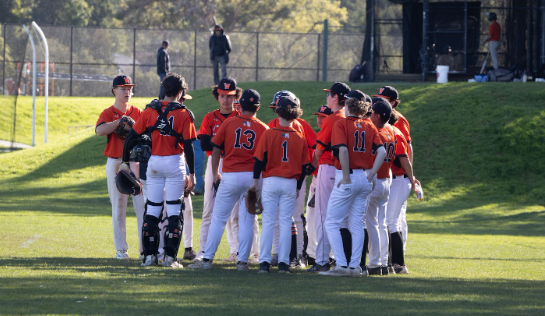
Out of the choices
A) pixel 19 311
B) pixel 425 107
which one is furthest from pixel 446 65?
pixel 19 311

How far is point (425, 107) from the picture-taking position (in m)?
22.1

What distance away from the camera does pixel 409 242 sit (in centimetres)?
1206

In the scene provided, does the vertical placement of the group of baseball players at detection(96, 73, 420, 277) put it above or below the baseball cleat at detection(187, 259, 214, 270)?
above

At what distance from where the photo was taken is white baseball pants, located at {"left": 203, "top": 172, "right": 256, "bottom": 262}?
7.86m

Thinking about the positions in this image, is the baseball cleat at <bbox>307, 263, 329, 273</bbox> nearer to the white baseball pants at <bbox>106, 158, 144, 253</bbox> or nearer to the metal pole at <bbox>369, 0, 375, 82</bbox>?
the white baseball pants at <bbox>106, 158, 144, 253</bbox>

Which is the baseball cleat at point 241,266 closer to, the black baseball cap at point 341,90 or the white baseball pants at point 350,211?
the white baseball pants at point 350,211

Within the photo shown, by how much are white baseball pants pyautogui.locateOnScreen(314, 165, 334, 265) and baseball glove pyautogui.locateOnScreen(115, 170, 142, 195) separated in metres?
2.03

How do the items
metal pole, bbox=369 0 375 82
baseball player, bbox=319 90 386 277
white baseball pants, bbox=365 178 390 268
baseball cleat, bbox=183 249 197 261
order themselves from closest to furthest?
baseball player, bbox=319 90 386 277 < white baseball pants, bbox=365 178 390 268 < baseball cleat, bbox=183 249 197 261 < metal pole, bbox=369 0 375 82

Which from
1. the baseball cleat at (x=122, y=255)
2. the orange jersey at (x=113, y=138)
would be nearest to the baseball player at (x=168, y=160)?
the orange jersey at (x=113, y=138)

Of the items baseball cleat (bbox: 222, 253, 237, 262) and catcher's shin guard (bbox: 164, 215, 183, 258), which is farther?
baseball cleat (bbox: 222, 253, 237, 262)

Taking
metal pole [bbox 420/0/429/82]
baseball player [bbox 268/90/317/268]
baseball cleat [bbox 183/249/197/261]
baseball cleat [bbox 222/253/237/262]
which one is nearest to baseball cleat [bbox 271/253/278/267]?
baseball player [bbox 268/90/317/268]

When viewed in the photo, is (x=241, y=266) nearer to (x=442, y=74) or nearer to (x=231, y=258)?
(x=231, y=258)

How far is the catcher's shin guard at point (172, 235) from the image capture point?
7.84 metres

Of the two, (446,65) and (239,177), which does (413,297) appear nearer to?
(239,177)
